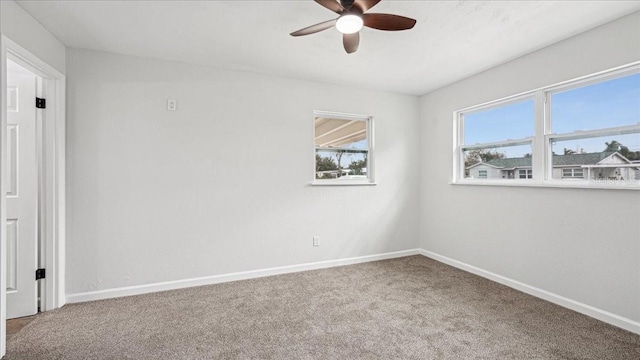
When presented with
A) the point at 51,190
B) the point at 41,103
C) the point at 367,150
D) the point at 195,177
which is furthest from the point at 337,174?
the point at 41,103

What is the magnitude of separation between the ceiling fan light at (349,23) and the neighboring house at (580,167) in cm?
239

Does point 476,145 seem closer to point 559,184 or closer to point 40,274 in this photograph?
point 559,184

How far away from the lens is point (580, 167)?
8.39 feet

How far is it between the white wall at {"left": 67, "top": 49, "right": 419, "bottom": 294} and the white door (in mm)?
264

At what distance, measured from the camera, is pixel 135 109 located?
9.47ft

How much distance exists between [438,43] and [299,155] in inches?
76.9

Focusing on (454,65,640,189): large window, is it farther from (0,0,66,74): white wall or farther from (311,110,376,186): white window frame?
(0,0,66,74): white wall

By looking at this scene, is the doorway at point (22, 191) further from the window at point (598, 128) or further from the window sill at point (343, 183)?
the window at point (598, 128)

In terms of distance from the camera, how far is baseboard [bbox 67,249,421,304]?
2.75 m

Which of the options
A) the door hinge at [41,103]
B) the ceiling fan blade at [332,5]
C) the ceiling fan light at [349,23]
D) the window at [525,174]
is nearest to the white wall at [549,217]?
the window at [525,174]

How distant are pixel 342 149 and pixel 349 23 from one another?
217cm

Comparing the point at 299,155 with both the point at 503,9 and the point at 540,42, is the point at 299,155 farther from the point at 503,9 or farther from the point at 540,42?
the point at 540,42

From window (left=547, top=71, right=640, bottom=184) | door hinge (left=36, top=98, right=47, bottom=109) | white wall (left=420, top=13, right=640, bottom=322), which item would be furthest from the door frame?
window (left=547, top=71, right=640, bottom=184)

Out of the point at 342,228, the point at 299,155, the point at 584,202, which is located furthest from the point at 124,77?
the point at 584,202
